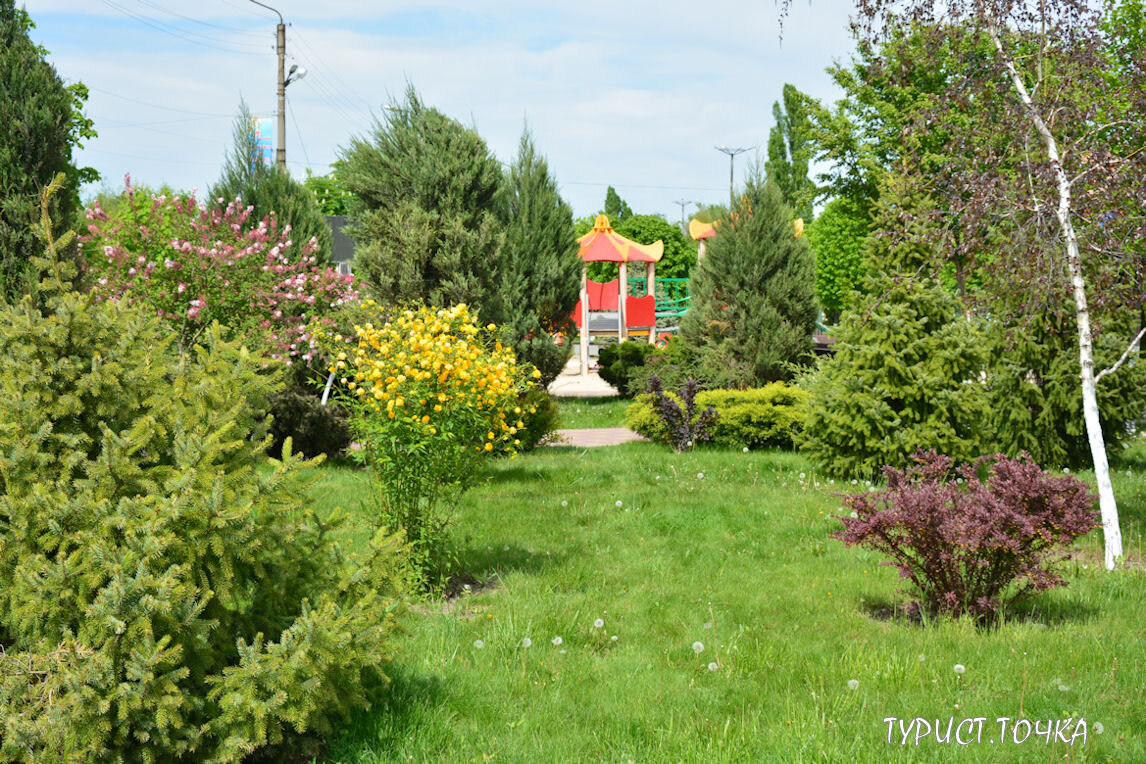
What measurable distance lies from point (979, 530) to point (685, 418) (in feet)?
23.1

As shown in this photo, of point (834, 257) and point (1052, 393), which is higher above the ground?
point (834, 257)

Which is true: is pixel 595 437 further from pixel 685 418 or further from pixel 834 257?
pixel 834 257

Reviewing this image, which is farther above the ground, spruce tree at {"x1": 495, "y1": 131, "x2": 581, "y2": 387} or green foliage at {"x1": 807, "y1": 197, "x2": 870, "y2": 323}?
green foliage at {"x1": 807, "y1": 197, "x2": 870, "y2": 323}

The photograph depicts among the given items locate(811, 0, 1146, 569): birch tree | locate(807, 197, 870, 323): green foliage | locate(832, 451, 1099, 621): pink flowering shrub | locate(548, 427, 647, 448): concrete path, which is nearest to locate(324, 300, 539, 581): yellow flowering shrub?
locate(832, 451, 1099, 621): pink flowering shrub

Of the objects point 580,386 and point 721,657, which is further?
point 580,386

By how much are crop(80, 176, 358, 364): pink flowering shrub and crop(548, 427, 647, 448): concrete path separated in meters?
3.85

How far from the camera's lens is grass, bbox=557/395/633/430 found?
15.8m

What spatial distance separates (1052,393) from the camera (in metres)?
9.98

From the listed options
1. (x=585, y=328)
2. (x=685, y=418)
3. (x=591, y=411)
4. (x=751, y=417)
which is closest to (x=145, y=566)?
(x=685, y=418)

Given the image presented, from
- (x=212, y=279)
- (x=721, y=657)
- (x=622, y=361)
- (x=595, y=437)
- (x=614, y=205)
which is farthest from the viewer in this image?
(x=614, y=205)

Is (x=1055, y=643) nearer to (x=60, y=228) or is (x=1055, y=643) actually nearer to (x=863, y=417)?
(x=863, y=417)

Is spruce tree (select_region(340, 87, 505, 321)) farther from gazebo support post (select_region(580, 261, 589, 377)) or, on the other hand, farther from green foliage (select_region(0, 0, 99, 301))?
gazebo support post (select_region(580, 261, 589, 377))

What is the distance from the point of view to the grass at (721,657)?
3498mm

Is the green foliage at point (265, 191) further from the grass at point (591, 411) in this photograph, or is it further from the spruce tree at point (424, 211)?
the grass at point (591, 411)
